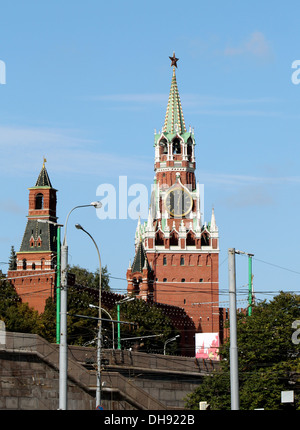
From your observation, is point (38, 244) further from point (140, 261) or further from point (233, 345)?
point (233, 345)

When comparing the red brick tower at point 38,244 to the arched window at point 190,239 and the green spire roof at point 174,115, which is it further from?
the green spire roof at point 174,115

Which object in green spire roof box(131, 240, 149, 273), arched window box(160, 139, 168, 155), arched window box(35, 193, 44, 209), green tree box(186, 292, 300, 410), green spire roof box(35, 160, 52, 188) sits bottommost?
green tree box(186, 292, 300, 410)

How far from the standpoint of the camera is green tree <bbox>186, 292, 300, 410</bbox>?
70.3 meters

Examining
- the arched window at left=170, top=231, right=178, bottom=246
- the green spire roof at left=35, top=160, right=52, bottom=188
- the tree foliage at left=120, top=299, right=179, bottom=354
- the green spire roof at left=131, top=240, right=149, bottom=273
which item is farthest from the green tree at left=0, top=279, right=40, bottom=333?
the arched window at left=170, top=231, right=178, bottom=246

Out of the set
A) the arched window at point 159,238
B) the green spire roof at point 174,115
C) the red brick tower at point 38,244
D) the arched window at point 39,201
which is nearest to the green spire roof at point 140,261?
the arched window at point 159,238

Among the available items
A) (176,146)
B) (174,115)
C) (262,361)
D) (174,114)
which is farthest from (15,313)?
(174,114)

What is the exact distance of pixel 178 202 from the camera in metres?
191

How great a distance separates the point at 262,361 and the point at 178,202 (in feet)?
379

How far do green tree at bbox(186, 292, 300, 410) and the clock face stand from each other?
337 feet

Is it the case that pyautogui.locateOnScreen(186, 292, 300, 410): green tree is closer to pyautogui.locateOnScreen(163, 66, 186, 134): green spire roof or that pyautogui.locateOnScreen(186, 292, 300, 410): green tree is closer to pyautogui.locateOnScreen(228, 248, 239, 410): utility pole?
pyautogui.locateOnScreen(228, 248, 239, 410): utility pole
